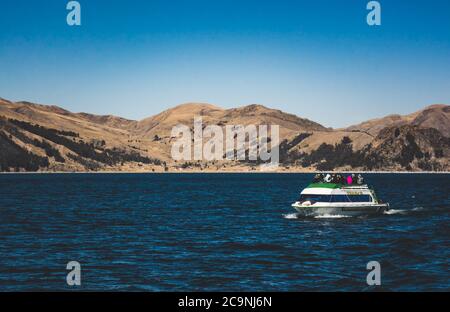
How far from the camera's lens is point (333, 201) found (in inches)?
3243

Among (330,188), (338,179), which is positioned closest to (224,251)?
(330,188)

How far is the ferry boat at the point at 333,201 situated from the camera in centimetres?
8169

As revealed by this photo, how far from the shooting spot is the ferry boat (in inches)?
3216

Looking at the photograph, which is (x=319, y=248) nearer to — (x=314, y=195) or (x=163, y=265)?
(x=163, y=265)

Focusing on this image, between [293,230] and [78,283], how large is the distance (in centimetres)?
3724

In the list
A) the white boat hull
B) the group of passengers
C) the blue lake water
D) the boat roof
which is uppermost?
the group of passengers

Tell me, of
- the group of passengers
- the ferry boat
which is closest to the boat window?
the ferry boat

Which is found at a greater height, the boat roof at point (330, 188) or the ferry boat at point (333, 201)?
the boat roof at point (330, 188)

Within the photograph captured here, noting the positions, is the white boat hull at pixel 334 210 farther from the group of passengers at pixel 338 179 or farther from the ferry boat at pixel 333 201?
the group of passengers at pixel 338 179

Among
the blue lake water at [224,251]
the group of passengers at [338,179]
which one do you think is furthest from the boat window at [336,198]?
the blue lake water at [224,251]

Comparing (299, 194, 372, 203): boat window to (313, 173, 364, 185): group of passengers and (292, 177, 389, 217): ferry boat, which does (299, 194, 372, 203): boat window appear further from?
(313, 173, 364, 185): group of passengers

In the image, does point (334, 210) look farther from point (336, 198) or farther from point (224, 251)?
point (224, 251)

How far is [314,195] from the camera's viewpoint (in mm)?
83438
